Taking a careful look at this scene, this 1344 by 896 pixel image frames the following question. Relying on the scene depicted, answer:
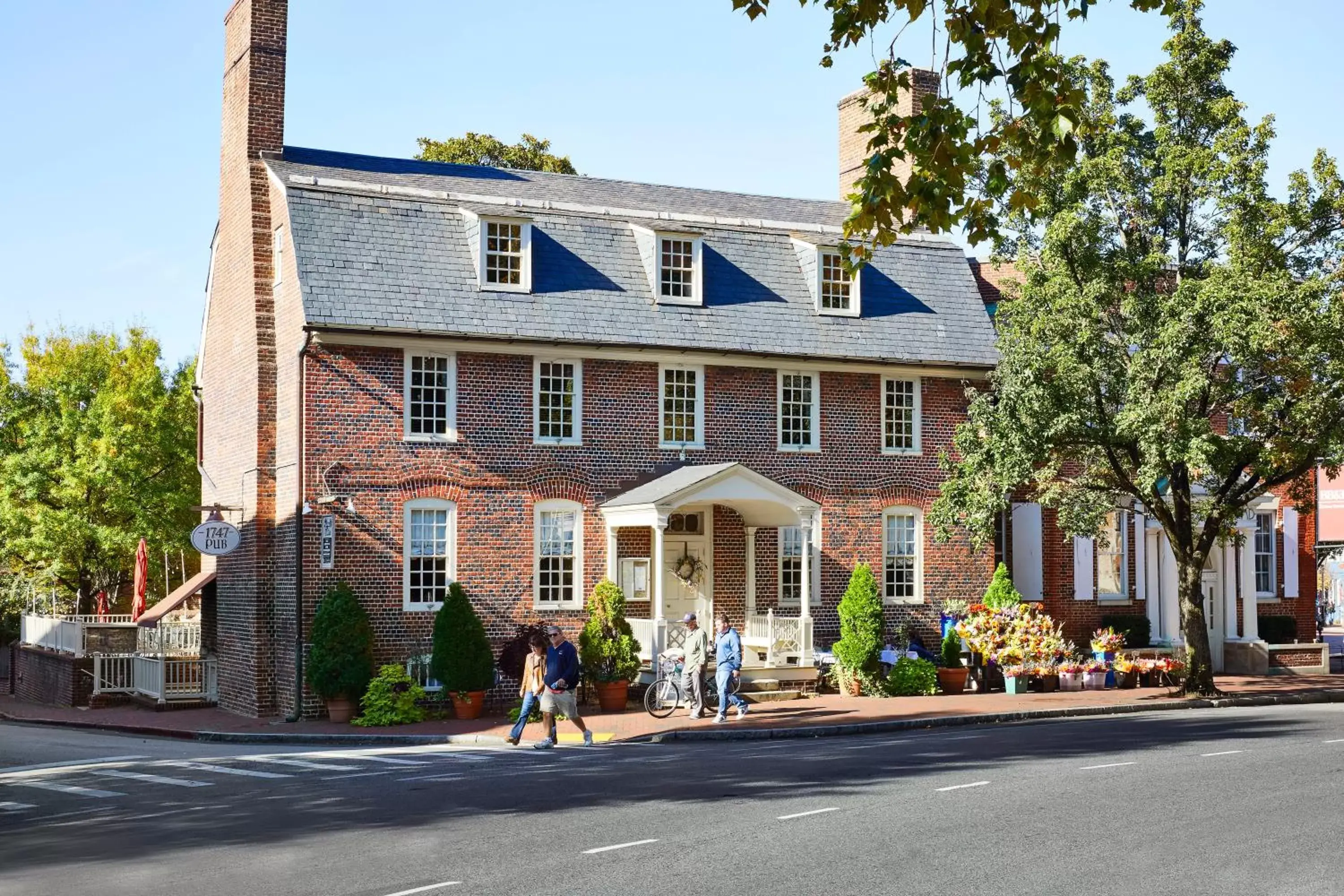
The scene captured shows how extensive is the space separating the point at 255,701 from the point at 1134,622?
18.5 meters

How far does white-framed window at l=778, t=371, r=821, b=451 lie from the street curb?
23.5 ft

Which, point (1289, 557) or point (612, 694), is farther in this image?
point (1289, 557)

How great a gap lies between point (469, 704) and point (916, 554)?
9939mm

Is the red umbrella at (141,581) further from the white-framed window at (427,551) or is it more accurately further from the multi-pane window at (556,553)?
the multi-pane window at (556,553)

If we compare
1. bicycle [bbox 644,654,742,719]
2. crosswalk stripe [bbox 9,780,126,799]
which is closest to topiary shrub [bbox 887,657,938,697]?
bicycle [bbox 644,654,742,719]

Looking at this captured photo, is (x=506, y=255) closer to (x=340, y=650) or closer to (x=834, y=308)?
(x=834, y=308)

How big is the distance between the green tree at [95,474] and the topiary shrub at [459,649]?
1790 cm

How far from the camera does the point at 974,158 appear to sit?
1057 cm

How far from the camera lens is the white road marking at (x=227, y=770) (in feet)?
58.1

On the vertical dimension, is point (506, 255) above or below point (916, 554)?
above

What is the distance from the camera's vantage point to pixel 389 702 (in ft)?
80.2

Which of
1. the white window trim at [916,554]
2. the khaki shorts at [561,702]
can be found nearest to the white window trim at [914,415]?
the white window trim at [916,554]

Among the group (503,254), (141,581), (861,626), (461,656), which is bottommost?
(461,656)

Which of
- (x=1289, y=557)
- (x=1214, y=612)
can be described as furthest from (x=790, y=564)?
(x=1289, y=557)
